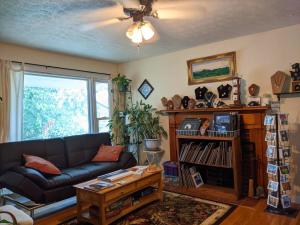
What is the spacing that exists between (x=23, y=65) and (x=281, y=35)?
368 cm

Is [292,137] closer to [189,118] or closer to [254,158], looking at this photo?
[254,158]

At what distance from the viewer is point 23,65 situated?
3.48m

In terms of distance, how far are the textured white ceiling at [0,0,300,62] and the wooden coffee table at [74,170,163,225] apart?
186cm

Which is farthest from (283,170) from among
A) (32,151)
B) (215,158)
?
(32,151)

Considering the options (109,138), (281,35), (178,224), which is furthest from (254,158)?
(109,138)

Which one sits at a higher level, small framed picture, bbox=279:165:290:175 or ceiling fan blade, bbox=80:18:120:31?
ceiling fan blade, bbox=80:18:120:31

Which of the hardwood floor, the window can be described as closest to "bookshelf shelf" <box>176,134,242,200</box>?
the hardwood floor

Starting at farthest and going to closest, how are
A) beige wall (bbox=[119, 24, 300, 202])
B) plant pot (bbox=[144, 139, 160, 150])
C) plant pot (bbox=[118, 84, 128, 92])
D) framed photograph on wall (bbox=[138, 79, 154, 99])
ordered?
plant pot (bbox=[118, 84, 128, 92])
framed photograph on wall (bbox=[138, 79, 154, 99])
plant pot (bbox=[144, 139, 160, 150])
beige wall (bbox=[119, 24, 300, 202])

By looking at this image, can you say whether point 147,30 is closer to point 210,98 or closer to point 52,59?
point 210,98

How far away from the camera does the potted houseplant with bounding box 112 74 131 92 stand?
464 centimetres

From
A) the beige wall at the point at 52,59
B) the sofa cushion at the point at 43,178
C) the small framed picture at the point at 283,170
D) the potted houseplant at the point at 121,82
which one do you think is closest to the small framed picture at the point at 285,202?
the small framed picture at the point at 283,170

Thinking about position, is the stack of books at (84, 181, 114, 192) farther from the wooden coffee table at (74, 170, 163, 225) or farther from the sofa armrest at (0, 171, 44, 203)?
the sofa armrest at (0, 171, 44, 203)

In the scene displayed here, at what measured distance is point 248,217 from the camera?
2.63m

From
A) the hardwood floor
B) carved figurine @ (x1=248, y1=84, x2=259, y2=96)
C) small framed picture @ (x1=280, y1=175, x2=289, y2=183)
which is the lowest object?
the hardwood floor
